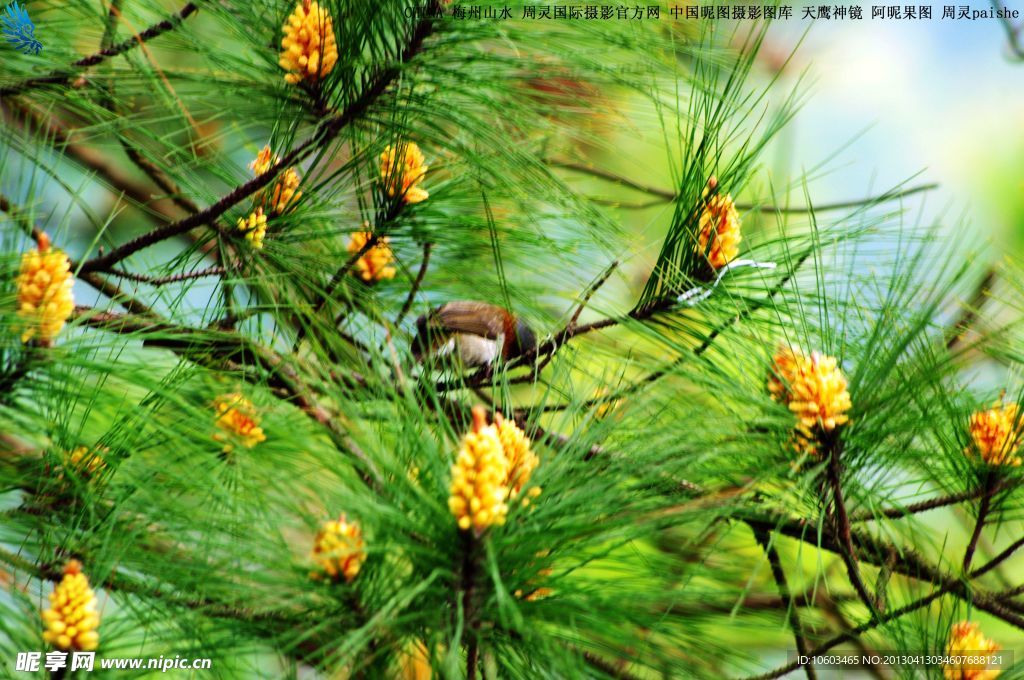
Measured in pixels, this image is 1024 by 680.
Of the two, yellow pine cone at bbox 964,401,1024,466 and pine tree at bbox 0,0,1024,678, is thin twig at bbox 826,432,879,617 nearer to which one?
pine tree at bbox 0,0,1024,678

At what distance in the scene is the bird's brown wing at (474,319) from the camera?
1299 mm

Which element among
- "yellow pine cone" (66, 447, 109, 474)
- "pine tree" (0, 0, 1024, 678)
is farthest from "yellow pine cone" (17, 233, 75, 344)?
"yellow pine cone" (66, 447, 109, 474)

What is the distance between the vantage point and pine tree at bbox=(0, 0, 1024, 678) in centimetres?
53

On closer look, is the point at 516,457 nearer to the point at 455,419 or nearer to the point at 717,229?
the point at 455,419

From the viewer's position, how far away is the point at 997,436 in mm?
687

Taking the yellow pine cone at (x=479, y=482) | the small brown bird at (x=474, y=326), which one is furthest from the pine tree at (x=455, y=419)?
the small brown bird at (x=474, y=326)

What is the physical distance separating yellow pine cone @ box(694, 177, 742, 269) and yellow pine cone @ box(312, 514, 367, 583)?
0.35 metres

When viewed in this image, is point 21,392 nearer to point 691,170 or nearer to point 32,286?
point 32,286

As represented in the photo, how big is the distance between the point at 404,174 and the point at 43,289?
1.05ft

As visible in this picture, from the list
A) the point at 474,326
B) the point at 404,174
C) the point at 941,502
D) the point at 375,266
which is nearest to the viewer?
the point at 941,502

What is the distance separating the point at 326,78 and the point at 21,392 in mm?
293

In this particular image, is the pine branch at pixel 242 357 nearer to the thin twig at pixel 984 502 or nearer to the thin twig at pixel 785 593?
the thin twig at pixel 785 593

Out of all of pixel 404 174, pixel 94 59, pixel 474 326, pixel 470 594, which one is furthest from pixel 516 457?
pixel 474 326

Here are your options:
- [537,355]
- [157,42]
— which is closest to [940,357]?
[537,355]
